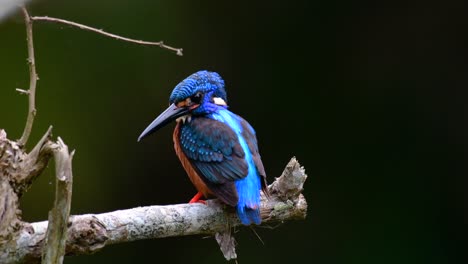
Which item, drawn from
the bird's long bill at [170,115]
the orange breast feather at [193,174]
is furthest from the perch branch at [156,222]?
the bird's long bill at [170,115]

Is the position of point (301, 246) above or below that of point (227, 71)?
below

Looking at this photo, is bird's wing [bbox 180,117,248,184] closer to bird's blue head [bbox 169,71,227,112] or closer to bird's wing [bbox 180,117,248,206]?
bird's wing [bbox 180,117,248,206]

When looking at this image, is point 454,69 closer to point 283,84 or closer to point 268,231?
point 283,84

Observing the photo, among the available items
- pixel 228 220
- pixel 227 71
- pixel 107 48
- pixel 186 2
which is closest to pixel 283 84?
pixel 227 71

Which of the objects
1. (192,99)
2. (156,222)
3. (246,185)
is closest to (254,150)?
(246,185)

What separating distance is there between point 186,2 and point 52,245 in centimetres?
349

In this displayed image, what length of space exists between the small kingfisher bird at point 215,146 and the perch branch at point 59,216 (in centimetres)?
85

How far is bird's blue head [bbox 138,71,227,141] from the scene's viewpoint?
3.66 m

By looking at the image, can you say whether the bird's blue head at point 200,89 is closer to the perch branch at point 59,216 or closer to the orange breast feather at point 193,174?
the orange breast feather at point 193,174

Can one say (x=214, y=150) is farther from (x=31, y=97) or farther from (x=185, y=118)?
(x=31, y=97)

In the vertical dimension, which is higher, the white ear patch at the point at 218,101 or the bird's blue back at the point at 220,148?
the white ear patch at the point at 218,101

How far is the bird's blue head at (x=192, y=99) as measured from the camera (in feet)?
12.0

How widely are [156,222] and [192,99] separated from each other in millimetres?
842

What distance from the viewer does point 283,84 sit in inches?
234
